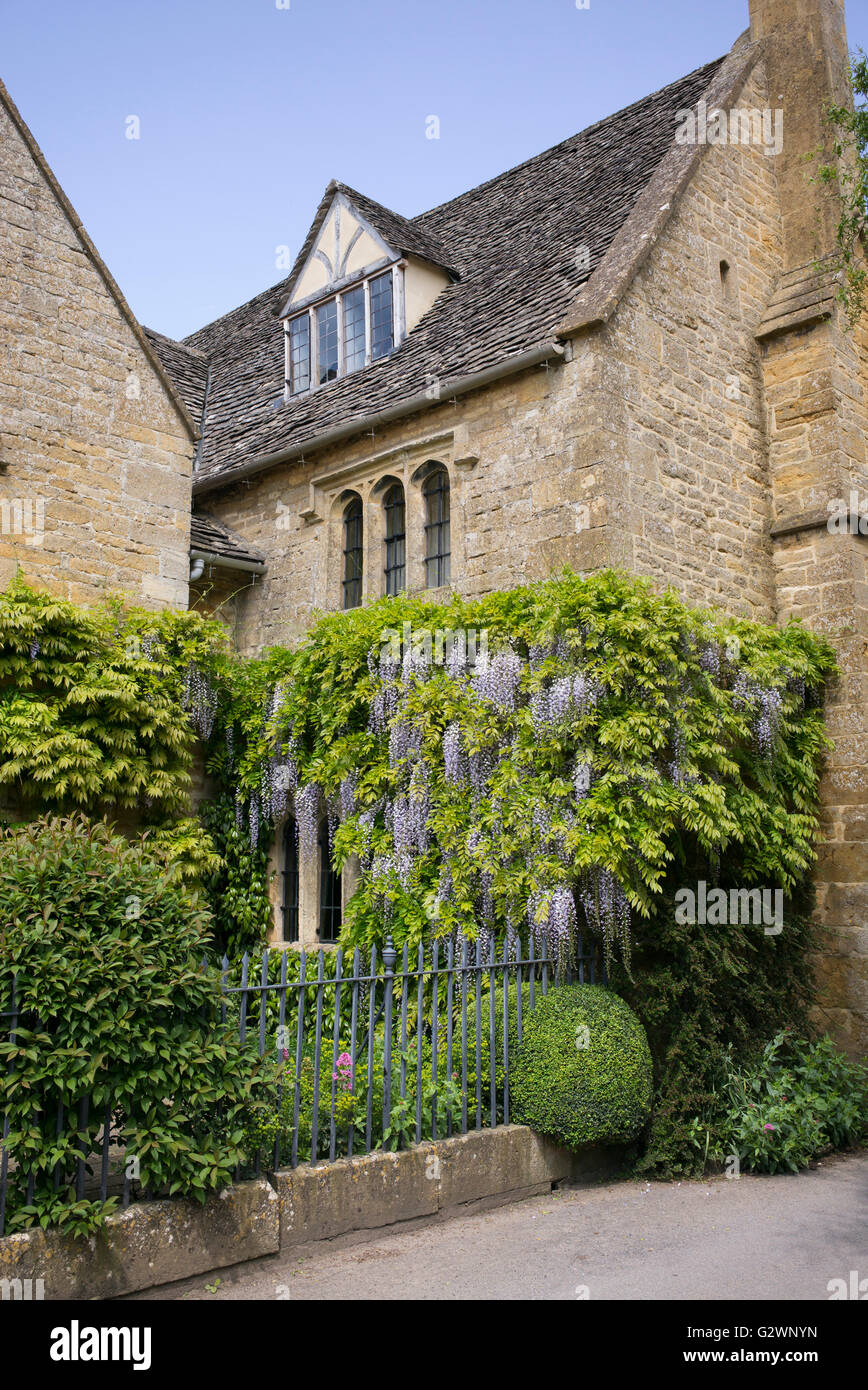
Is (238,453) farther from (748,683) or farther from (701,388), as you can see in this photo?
(748,683)

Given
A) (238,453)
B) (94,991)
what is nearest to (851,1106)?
(94,991)

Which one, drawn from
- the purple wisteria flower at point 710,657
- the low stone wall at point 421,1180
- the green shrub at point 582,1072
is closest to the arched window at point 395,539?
the purple wisteria flower at point 710,657

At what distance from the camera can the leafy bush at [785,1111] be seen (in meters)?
7.76

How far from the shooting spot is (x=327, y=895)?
11.3 meters

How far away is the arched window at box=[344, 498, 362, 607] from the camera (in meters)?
12.8

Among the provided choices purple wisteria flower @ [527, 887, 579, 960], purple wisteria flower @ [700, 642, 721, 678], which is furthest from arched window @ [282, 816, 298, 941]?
purple wisteria flower @ [700, 642, 721, 678]

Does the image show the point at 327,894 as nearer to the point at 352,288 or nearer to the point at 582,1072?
the point at 582,1072

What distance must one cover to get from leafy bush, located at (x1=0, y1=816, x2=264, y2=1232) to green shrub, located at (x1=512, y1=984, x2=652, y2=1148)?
2.30 m

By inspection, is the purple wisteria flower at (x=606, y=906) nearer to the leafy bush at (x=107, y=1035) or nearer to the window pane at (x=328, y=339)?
the leafy bush at (x=107, y=1035)

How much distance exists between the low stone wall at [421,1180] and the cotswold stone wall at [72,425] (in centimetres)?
596

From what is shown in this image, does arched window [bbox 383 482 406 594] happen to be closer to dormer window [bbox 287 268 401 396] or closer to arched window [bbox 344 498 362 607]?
arched window [bbox 344 498 362 607]

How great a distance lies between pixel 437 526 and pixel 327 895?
4.11m

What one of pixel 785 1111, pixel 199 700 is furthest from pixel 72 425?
pixel 785 1111
